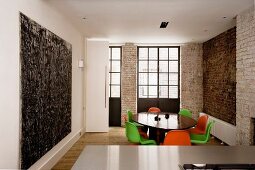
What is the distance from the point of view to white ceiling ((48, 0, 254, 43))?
4348mm

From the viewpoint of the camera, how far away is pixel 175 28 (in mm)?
6445

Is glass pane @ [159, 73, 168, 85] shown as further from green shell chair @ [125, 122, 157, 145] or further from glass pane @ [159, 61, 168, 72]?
green shell chair @ [125, 122, 157, 145]

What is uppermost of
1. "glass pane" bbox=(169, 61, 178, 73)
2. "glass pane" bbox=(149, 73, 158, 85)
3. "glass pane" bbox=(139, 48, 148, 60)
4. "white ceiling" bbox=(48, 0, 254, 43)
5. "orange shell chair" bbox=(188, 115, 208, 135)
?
"white ceiling" bbox=(48, 0, 254, 43)

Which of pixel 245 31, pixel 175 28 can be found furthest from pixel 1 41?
pixel 175 28

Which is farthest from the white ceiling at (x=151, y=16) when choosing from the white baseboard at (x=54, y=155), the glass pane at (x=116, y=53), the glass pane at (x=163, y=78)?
the white baseboard at (x=54, y=155)

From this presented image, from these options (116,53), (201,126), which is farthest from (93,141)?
(116,53)

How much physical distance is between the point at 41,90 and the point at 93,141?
127 inches

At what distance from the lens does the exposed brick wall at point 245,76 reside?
446 cm

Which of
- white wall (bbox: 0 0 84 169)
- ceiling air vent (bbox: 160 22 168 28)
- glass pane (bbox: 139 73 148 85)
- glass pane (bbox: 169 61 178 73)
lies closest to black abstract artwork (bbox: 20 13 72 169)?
white wall (bbox: 0 0 84 169)

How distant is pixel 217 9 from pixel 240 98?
1803 mm

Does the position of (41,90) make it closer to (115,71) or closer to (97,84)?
(97,84)

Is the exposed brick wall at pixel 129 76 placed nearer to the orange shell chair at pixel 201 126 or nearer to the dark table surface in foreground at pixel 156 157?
the orange shell chair at pixel 201 126

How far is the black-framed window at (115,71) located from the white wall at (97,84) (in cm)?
109

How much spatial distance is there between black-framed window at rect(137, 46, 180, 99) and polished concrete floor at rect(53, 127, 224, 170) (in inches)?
73.1
